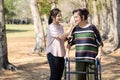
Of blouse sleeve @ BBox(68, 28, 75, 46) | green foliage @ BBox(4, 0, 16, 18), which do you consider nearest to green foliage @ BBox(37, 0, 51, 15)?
blouse sleeve @ BBox(68, 28, 75, 46)

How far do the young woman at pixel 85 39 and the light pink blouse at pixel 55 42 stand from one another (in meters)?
0.45

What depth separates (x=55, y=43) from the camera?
6828 mm

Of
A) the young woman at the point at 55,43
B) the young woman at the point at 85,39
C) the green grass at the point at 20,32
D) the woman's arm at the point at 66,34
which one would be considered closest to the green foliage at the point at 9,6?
the green grass at the point at 20,32

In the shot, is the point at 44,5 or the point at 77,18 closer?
the point at 77,18

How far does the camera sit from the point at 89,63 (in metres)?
6.41

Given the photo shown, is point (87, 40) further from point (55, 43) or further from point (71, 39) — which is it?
point (55, 43)

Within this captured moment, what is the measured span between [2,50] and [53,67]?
4890 millimetres

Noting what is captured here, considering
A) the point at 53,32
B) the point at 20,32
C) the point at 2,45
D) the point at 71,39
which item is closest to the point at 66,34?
the point at 71,39

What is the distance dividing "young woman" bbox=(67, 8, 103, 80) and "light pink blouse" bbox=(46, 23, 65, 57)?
45 centimetres

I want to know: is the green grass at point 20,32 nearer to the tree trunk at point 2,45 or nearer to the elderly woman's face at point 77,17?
the tree trunk at point 2,45

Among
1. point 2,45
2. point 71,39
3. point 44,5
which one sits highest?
point 71,39

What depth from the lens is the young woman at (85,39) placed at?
6.28 meters

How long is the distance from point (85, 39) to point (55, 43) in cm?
77

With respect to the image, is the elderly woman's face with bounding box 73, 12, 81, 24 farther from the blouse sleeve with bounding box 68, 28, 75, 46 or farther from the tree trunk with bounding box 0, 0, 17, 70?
the tree trunk with bounding box 0, 0, 17, 70
